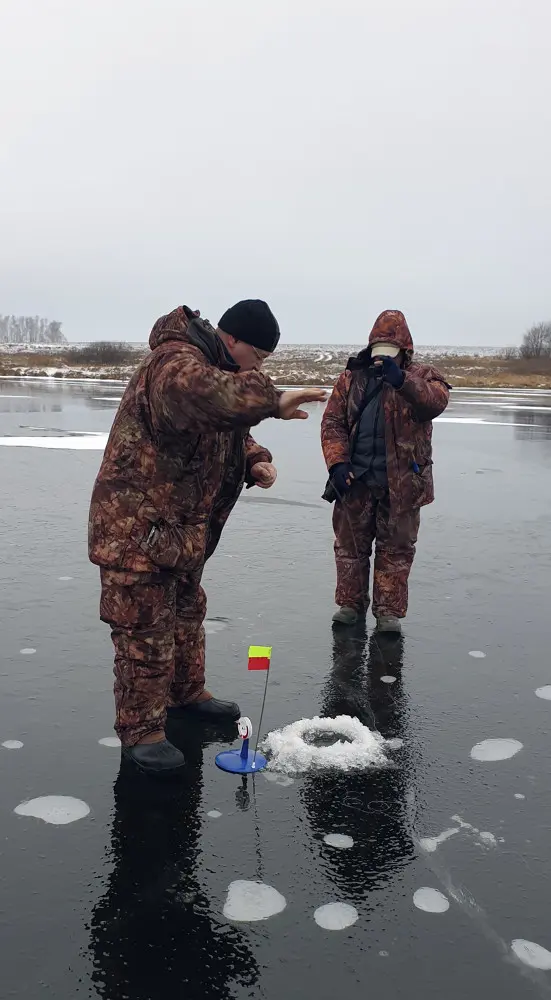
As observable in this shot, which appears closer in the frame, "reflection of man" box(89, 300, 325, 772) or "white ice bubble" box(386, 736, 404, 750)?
"reflection of man" box(89, 300, 325, 772)

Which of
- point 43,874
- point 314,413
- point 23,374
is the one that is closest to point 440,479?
point 43,874

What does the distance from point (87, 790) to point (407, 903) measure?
3.94 ft

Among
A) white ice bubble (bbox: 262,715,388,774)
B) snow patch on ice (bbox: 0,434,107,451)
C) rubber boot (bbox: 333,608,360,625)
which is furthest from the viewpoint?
snow patch on ice (bbox: 0,434,107,451)

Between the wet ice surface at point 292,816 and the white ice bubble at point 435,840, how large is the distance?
1 centimetres

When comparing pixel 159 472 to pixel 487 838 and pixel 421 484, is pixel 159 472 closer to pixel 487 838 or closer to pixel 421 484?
pixel 487 838

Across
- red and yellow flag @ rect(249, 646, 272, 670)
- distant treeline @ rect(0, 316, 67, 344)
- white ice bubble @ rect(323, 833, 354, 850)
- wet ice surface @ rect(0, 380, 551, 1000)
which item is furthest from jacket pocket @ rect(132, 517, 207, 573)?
distant treeline @ rect(0, 316, 67, 344)

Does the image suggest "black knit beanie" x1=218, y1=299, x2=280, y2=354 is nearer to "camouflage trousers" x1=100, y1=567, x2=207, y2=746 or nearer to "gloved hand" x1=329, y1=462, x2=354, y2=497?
"camouflage trousers" x1=100, y1=567, x2=207, y2=746

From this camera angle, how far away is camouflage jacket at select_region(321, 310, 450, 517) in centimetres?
433

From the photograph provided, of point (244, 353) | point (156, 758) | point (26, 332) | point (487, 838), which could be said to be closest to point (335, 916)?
point (487, 838)

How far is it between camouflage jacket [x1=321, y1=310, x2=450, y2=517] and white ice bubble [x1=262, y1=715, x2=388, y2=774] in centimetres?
164

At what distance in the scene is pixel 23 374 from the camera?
43500 millimetres

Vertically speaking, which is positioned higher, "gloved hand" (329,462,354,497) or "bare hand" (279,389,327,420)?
"bare hand" (279,389,327,420)

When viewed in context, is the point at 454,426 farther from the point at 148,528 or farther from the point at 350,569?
the point at 148,528

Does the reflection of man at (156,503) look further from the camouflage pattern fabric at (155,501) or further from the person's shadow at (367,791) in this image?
the person's shadow at (367,791)
